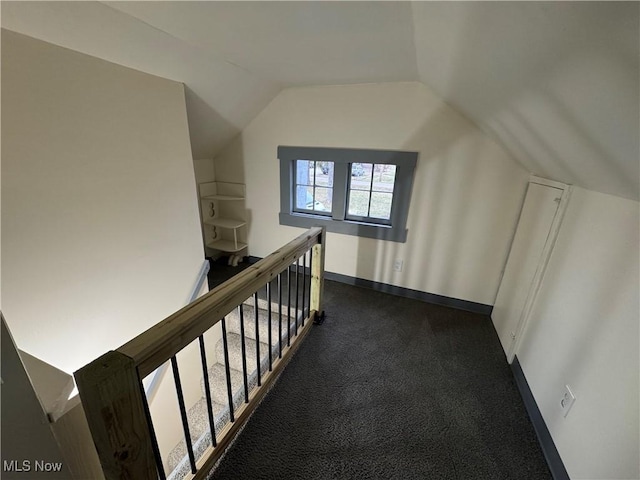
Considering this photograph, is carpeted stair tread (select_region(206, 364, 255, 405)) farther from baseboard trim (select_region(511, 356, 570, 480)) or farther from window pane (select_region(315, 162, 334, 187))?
window pane (select_region(315, 162, 334, 187))

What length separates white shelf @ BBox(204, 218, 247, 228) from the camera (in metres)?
3.14

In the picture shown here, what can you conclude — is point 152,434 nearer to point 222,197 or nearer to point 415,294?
point 415,294

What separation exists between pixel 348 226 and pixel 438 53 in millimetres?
1695

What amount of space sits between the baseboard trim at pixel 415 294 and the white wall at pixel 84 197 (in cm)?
174

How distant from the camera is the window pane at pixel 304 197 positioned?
2.98 metres

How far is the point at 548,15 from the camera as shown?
23.7 inches

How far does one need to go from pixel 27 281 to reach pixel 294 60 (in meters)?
2.02

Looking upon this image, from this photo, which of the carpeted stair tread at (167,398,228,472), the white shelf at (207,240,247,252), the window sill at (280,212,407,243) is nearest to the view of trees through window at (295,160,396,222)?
the window sill at (280,212,407,243)

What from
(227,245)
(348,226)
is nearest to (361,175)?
(348,226)

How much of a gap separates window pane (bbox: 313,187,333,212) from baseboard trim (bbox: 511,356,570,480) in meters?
2.08

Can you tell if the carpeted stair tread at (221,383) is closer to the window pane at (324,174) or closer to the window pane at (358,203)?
the window pane at (358,203)

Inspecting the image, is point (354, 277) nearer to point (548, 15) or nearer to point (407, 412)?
point (407, 412)

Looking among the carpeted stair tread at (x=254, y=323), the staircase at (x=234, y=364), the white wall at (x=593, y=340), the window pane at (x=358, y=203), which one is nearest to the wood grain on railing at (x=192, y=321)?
the staircase at (x=234, y=364)

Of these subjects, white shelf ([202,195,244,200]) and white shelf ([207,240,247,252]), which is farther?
white shelf ([207,240,247,252])
